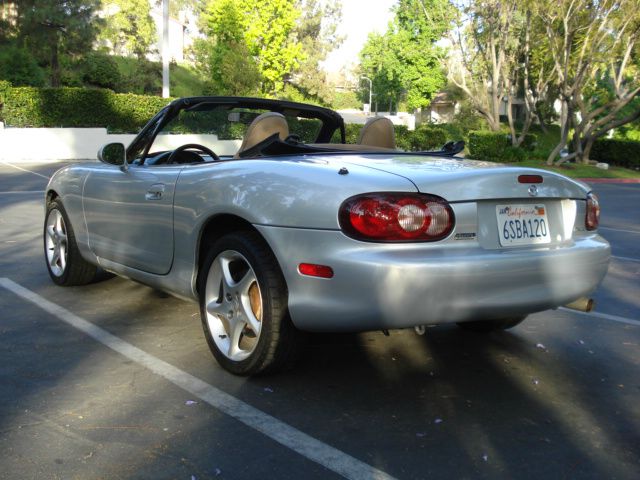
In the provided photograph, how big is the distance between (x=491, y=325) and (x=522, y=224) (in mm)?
1359

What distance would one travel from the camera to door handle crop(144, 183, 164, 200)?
14.7ft

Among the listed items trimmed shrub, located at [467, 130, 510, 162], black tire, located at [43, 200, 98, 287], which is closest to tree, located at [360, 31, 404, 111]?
trimmed shrub, located at [467, 130, 510, 162]

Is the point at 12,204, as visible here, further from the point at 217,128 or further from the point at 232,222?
the point at 232,222

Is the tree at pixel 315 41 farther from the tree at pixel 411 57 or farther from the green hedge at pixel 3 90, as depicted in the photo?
the green hedge at pixel 3 90

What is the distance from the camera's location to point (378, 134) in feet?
17.1

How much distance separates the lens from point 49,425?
3250mm

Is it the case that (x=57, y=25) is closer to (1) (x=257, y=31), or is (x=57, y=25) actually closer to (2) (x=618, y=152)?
(1) (x=257, y=31)

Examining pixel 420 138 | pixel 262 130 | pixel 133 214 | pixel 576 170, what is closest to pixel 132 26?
pixel 420 138

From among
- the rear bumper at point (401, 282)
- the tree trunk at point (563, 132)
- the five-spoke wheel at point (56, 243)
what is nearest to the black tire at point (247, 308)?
the rear bumper at point (401, 282)

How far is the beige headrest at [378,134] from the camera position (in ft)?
17.1

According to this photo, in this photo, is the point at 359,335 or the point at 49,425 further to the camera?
the point at 359,335

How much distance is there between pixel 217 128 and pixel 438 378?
2431 millimetres

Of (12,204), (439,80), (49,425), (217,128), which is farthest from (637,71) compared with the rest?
(439,80)

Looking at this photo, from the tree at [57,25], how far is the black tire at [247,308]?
31.9m
